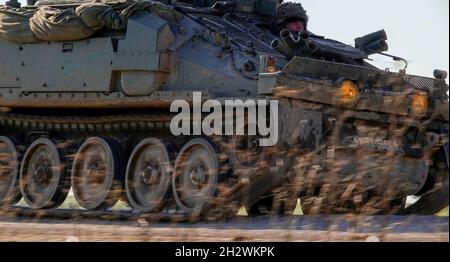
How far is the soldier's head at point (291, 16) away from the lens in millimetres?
16156

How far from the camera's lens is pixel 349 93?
12.8 m

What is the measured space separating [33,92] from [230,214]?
4301mm

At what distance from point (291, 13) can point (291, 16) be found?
0.16ft

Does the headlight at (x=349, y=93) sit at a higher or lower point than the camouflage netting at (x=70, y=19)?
lower

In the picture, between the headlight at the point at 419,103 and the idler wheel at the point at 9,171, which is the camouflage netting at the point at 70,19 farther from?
the headlight at the point at 419,103

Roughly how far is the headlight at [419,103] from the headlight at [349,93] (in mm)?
1154

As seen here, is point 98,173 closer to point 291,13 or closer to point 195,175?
A: point 195,175

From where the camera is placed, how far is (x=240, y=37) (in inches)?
570

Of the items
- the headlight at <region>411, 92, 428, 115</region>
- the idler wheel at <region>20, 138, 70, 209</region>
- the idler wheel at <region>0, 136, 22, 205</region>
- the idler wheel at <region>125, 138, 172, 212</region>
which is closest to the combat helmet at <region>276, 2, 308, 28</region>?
the headlight at <region>411, 92, 428, 115</region>

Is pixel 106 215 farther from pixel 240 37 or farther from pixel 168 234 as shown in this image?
pixel 168 234

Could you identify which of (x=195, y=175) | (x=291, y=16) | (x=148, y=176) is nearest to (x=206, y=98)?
(x=195, y=175)

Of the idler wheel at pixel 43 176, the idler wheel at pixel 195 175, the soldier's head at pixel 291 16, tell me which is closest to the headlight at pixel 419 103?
the idler wheel at pixel 195 175

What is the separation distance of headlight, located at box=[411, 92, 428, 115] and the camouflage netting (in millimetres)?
3561

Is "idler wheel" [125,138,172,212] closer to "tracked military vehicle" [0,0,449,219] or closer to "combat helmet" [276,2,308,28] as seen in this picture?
"tracked military vehicle" [0,0,449,219]
